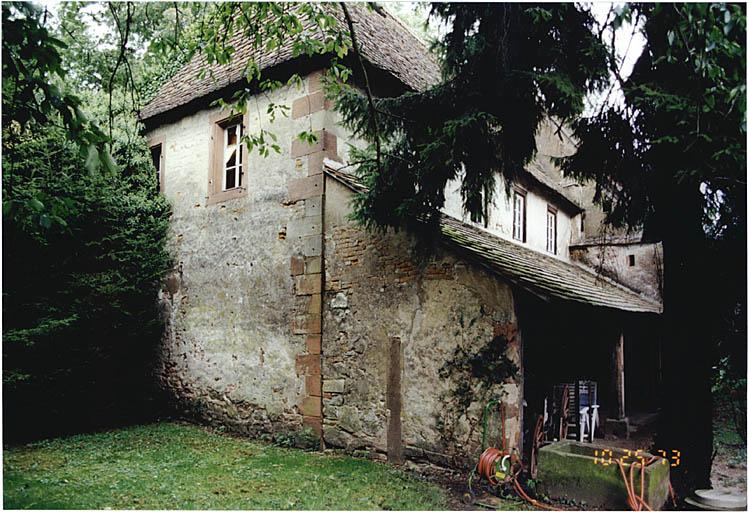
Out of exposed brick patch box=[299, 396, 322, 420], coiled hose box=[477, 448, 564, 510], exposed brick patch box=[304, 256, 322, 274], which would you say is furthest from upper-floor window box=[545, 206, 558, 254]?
coiled hose box=[477, 448, 564, 510]

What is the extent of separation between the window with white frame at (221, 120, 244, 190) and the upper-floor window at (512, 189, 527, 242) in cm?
574

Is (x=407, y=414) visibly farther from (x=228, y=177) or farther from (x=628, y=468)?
(x=228, y=177)

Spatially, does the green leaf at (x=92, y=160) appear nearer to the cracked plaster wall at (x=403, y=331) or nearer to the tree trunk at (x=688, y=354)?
the cracked plaster wall at (x=403, y=331)

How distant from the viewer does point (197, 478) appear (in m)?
7.02

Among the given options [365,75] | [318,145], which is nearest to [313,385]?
[318,145]

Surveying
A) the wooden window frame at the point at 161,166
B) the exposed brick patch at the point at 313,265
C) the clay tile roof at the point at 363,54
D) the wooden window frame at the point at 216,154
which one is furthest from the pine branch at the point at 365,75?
the wooden window frame at the point at 161,166

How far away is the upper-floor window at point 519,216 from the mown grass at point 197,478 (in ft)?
21.9

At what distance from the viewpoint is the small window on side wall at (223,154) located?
10.2 metres

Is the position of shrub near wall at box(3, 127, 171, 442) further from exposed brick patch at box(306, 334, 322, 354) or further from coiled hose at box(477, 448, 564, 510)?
coiled hose at box(477, 448, 564, 510)

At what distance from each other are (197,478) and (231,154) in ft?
18.1

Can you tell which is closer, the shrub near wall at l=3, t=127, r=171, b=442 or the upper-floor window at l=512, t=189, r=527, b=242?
the shrub near wall at l=3, t=127, r=171, b=442

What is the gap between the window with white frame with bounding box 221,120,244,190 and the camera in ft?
33.4

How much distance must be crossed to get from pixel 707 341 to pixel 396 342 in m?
3.65

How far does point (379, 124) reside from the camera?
6.93 meters
